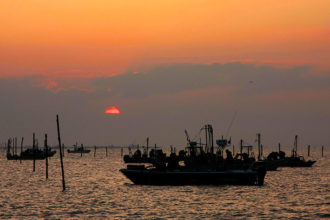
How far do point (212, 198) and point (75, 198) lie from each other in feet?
43.5

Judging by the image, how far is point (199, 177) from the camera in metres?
63.8

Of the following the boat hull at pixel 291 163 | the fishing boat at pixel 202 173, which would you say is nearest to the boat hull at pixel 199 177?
the fishing boat at pixel 202 173

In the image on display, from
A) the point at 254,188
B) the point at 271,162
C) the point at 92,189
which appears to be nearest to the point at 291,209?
the point at 254,188

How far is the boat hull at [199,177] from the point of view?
6350 centimetres

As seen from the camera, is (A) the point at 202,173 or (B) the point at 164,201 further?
(A) the point at 202,173

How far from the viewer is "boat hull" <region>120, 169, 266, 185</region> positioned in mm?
63500

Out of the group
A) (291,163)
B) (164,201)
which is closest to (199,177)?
(164,201)

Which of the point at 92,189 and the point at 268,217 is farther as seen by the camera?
the point at 92,189

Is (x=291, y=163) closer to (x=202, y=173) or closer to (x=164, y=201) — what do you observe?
(x=202, y=173)

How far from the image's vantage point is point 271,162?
374 ft

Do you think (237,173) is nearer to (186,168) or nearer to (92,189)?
(186,168)

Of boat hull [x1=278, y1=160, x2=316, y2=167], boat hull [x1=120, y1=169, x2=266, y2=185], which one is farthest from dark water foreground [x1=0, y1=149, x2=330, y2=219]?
boat hull [x1=278, y1=160, x2=316, y2=167]

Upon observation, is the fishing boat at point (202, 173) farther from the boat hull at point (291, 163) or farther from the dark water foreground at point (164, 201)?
the boat hull at point (291, 163)

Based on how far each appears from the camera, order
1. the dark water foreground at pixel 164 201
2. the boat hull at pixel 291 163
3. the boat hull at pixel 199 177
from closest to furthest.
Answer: the dark water foreground at pixel 164 201 < the boat hull at pixel 199 177 < the boat hull at pixel 291 163
